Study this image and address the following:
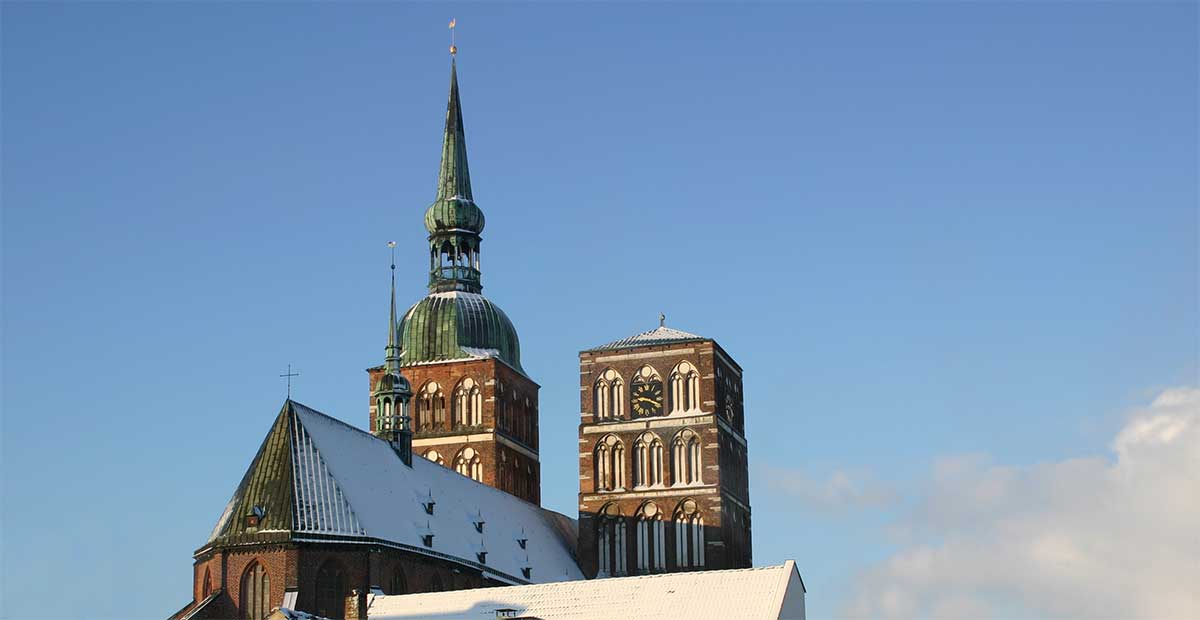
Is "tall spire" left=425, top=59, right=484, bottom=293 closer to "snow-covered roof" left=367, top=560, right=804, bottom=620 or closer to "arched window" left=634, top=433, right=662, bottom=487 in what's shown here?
"arched window" left=634, top=433, right=662, bottom=487

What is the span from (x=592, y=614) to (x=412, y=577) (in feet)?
42.5

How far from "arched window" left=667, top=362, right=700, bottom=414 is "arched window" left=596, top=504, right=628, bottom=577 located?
6.18 meters

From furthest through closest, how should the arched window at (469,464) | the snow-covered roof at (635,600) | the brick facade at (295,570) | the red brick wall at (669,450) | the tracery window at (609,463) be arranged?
the arched window at (469,464), the tracery window at (609,463), the red brick wall at (669,450), the brick facade at (295,570), the snow-covered roof at (635,600)

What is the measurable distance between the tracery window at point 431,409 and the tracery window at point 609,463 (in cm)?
1123

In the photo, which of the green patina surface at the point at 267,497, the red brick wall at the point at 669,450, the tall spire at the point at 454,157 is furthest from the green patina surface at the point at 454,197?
the green patina surface at the point at 267,497

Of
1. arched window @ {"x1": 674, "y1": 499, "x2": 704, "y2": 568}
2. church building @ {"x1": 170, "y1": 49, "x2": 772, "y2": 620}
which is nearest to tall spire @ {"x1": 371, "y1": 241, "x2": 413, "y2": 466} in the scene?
church building @ {"x1": 170, "y1": 49, "x2": 772, "y2": 620}

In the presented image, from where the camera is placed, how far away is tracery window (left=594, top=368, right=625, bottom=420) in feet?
311

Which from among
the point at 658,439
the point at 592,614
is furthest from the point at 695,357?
the point at 592,614

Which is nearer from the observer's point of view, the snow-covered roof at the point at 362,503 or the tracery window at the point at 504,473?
the snow-covered roof at the point at 362,503

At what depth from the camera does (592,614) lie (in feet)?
219

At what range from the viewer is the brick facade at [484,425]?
10088cm

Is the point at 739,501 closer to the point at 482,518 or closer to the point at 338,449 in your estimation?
the point at 482,518

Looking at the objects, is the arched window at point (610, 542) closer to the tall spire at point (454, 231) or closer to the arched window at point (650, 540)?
the arched window at point (650, 540)

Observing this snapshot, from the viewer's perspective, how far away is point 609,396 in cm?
9525
